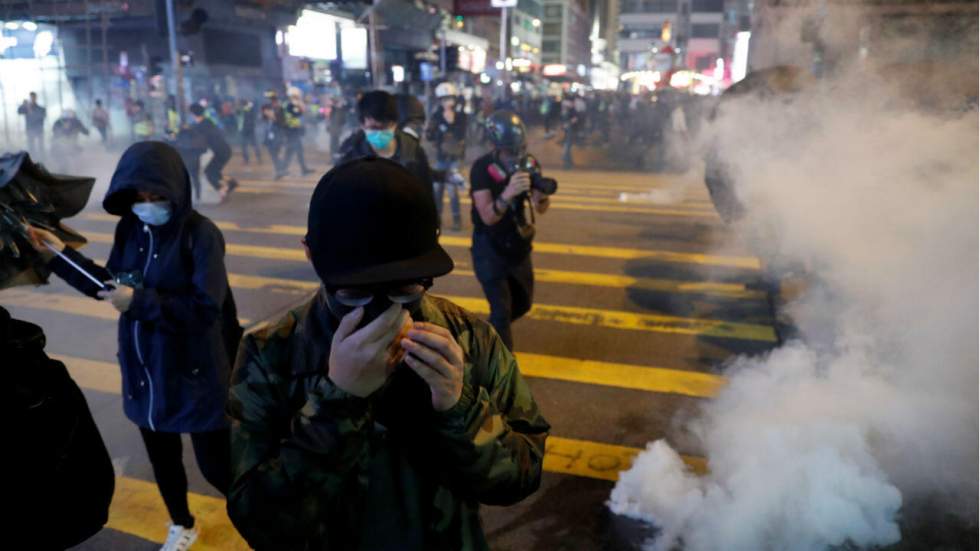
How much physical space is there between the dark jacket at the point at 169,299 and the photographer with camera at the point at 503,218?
1.79 meters

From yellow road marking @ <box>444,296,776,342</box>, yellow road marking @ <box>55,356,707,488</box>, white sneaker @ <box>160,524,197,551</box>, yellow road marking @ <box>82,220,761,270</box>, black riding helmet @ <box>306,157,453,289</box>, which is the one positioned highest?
black riding helmet @ <box>306,157,453,289</box>

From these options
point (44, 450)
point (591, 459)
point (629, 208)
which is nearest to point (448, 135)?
point (629, 208)

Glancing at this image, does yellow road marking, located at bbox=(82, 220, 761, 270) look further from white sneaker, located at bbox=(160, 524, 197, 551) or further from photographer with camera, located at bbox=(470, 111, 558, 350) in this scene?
white sneaker, located at bbox=(160, 524, 197, 551)

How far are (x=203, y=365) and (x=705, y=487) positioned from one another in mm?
2413

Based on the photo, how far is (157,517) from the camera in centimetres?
341

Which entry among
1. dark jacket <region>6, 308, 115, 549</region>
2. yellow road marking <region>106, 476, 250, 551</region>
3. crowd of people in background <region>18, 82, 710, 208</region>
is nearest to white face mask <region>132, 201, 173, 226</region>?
dark jacket <region>6, 308, 115, 549</region>

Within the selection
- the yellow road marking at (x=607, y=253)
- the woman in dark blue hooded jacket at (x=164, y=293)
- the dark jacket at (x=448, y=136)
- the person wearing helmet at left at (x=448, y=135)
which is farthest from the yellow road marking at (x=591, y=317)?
the dark jacket at (x=448, y=136)

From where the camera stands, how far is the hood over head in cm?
266

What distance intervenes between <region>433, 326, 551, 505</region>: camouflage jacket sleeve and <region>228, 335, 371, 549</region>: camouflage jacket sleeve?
0.61ft

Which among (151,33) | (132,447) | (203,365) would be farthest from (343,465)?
(151,33)

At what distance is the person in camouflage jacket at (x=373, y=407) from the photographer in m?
1.30

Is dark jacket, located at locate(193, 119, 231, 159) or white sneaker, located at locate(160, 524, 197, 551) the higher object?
dark jacket, located at locate(193, 119, 231, 159)

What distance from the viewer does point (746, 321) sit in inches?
250

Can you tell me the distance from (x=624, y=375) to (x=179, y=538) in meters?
3.16
